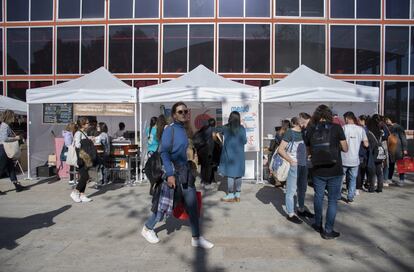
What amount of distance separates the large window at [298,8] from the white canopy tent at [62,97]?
29.1 feet

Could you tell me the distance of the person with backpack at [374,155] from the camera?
7918mm

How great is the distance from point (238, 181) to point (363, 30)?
12.0 metres

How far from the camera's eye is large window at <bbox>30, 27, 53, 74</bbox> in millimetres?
16609

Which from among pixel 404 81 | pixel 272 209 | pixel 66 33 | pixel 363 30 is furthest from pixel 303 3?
pixel 272 209

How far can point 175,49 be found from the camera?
52.7 ft

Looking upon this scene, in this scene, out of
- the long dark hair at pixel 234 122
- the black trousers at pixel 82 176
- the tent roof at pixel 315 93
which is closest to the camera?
the long dark hair at pixel 234 122

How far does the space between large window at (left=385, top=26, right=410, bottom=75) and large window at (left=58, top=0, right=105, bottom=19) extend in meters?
12.7

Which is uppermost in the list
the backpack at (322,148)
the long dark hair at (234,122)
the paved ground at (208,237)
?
the long dark hair at (234,122)

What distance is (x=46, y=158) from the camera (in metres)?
10.8

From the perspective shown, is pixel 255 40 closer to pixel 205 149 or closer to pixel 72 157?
pixel 205 149

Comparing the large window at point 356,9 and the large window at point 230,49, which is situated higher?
the large window at point 356,9

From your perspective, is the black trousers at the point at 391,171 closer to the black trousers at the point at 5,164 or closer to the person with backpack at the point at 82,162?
the person with backpack at the point at 82,162

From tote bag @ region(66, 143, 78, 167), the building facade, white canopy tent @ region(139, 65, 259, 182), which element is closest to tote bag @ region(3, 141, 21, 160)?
tote bag @ region(66, 143, 78, 167)

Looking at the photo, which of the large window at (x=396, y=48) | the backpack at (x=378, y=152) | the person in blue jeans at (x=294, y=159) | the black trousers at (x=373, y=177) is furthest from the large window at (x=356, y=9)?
the person in blue jeans at (x=294, y=159)
